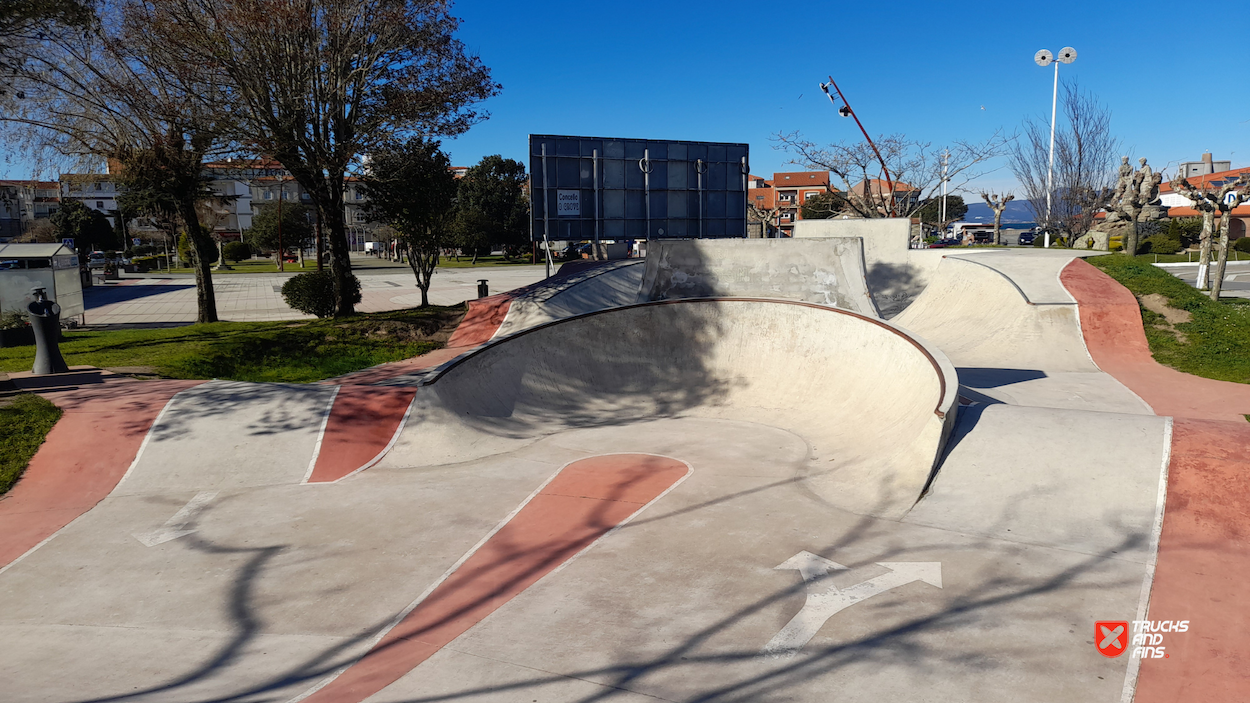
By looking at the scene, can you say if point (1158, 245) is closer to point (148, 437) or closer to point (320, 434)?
point (320, 434)

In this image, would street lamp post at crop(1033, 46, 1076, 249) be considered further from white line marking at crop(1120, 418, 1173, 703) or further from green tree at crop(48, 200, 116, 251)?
green tree at crop(48, 200, 116, 251)

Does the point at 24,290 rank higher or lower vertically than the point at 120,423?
higher

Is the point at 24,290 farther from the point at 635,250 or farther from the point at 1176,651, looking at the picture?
the point at 635,250

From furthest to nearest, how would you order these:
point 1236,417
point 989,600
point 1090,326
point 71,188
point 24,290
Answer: point 71,188 → point 24,290 → point 1090,326 → point 1236,417 → point 989,600

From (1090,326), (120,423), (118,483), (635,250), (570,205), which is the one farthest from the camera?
(635,250)

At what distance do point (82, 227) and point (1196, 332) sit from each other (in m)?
83.5

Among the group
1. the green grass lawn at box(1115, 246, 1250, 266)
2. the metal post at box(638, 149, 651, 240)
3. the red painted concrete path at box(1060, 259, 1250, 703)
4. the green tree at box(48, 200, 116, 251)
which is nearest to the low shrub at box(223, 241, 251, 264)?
the green tree at box(48, 200, 116, 251)

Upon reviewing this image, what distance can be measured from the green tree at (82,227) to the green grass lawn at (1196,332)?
3145 inches

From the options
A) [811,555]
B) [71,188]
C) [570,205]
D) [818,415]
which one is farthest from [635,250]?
[811,555]

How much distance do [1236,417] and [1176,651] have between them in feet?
27.5

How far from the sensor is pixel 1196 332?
659 inches

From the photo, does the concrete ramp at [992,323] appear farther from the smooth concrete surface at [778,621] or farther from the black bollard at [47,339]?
the black bollard at [47,339]

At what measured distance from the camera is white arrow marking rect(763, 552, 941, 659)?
5.57m

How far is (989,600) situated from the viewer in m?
6.09
